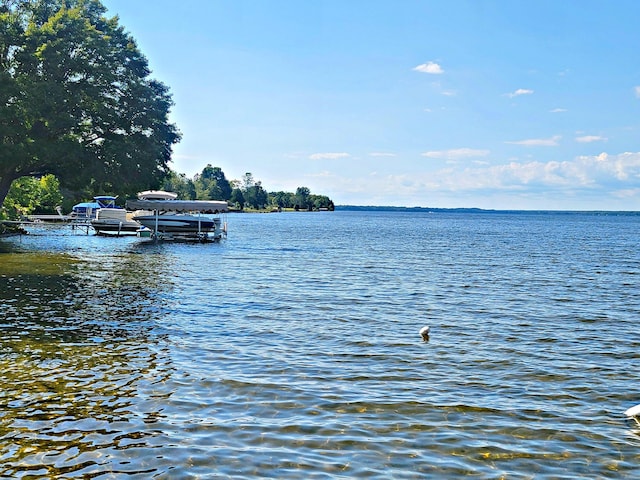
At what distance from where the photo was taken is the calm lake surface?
8172 mm

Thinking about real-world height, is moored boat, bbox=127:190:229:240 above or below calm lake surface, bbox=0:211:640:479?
above

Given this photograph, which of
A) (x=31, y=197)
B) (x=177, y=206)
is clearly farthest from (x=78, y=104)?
(x=31, y=197)

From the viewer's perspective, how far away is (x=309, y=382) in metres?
11.6

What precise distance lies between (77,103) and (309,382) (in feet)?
124

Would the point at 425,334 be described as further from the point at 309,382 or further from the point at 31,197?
the point at 31,197

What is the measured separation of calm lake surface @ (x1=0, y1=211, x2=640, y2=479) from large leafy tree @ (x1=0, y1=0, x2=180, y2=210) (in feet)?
63.9

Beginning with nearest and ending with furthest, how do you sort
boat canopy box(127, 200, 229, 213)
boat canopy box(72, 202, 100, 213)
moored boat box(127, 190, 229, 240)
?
boat canopy box(127, 200, 229, 213) < moored boat box(127, 190, 229, 240) < boat canopy box(72, 202, 100, 213)

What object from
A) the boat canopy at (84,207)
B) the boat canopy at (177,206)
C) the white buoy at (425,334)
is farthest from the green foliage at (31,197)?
the white buoy at (425,334)

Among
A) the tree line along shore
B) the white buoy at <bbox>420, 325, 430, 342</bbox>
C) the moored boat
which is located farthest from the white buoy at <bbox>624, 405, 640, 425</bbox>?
the moored boat

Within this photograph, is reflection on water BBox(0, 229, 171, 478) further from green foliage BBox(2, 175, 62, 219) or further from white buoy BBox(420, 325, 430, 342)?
green foliage BBox(2, 175, 62, 219)

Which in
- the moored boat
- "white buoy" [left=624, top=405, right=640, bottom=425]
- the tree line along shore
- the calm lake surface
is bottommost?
the calm lake surface

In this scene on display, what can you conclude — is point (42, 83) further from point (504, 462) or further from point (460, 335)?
point (504, 462)

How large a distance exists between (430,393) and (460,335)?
18.3 ft

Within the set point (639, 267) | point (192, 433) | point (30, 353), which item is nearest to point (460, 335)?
point (192, 433)
